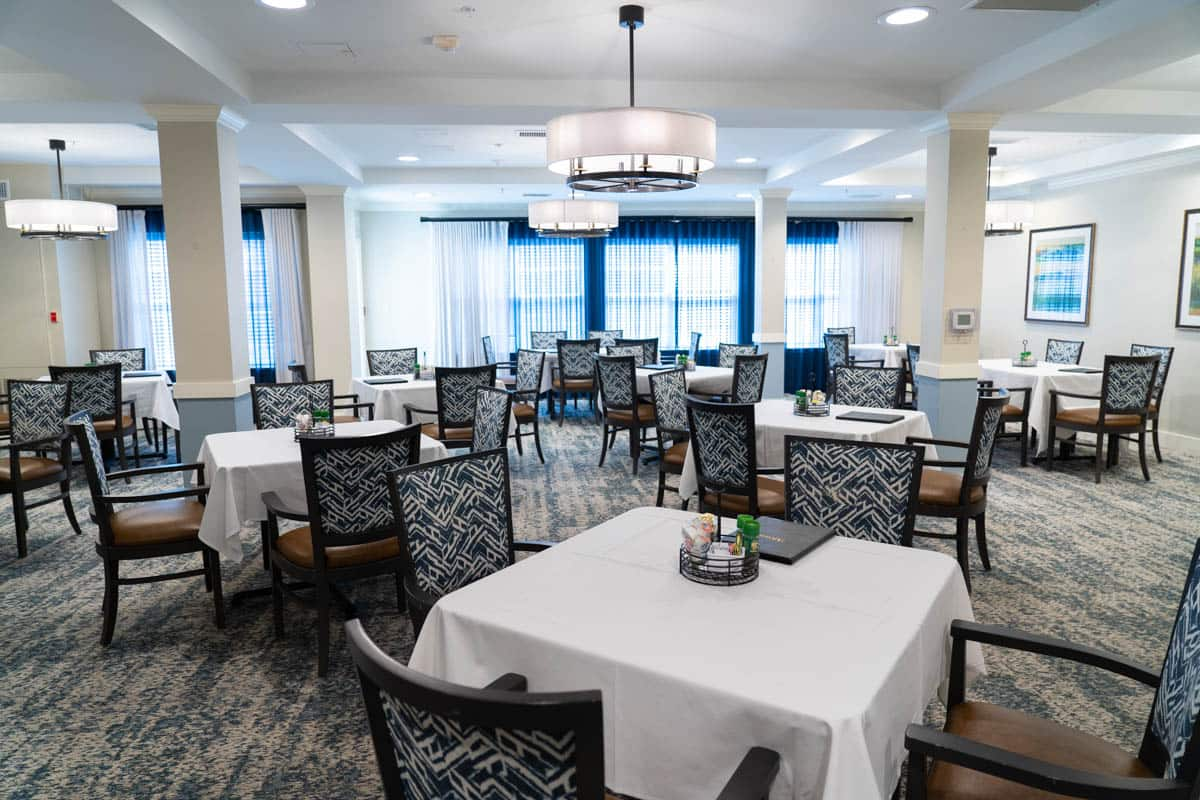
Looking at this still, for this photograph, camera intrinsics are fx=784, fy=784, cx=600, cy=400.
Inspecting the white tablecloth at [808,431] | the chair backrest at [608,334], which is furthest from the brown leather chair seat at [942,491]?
the chair backrest at [608,334]

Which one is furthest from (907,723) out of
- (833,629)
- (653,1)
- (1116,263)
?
(1116,263)

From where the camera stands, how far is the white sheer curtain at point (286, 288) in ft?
31.1

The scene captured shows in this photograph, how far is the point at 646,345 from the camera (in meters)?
8.32

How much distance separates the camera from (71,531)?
481 cm

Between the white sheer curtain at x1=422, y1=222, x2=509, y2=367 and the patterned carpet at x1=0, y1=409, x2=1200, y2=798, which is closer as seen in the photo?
the patterned carpet at x1=0, y1=409, x2=1200, y2=798

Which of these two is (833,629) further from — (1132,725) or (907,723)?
(1132,725)

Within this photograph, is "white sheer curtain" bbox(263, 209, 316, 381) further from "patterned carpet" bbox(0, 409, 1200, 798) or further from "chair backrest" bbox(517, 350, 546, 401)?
"patterned carpet" bbox(0, 409, 1200, 798)

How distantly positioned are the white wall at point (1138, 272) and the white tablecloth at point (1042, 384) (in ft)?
3.59

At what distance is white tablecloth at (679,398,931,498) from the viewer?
4070mm

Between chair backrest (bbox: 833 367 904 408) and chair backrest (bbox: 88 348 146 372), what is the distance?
22.4 ft

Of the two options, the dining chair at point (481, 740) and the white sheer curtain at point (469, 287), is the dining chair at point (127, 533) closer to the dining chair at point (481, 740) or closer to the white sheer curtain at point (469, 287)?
the dining chair at point (481, 740)

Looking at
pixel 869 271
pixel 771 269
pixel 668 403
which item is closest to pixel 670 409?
pixel 668 403

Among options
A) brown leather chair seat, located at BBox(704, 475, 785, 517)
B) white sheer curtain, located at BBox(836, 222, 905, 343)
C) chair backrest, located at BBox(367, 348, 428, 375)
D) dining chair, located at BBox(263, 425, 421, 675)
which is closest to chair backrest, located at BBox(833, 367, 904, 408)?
brown leather chair seat, located at BBox(704, 475, 785, 517)

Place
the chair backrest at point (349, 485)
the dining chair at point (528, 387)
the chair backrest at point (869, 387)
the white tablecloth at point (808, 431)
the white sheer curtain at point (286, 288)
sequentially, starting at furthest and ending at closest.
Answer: the white sheer curtain at point (286, 288)
the dining chair at point (528, 387)
the chair backrest at point (869, 387)
the white tablecloth at point (808, 431)
the chair backrest at point (349, 485)
